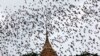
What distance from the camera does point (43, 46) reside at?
89.2m

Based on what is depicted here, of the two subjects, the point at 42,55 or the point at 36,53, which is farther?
the point at 36,53

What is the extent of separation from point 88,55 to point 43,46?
11651mm

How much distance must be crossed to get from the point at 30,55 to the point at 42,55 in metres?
6.52

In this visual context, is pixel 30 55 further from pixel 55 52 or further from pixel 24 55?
pixel 55 52

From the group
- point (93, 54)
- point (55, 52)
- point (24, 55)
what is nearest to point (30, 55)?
point (24, 55)

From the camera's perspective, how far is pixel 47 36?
9088cm

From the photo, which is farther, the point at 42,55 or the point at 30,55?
the point at 30,55

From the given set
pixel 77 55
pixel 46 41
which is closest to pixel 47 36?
pixel 46 41

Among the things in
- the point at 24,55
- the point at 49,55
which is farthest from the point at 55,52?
the point at 24,55

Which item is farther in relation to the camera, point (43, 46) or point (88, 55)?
point (88, 55)

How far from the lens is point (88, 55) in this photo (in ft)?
315

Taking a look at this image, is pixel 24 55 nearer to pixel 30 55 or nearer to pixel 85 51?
pixel 30 55

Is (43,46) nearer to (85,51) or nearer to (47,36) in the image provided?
(47,36)

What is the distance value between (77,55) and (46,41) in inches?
425
